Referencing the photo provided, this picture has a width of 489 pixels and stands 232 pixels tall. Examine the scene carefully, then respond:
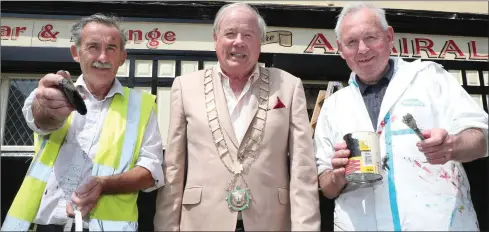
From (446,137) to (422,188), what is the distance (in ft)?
1.08

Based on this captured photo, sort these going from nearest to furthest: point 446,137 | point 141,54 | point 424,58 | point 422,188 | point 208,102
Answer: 1. point 446,137
2. point 422,188
3. point 208,102
4. point 141,54
5. point 424,58

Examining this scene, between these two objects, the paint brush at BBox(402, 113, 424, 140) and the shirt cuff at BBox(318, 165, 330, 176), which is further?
the shirt cuff at BBox(318, 165, 330, 176)

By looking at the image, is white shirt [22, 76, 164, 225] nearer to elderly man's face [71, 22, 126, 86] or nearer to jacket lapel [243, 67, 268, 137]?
elderly man's face [71, 22, 126, 86]

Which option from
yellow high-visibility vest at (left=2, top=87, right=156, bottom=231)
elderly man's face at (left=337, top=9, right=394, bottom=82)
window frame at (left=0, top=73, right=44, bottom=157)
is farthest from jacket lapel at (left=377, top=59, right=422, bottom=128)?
window frame at (left=0, top=73, right=44, bottom=157)

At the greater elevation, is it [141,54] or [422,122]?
[141,54]

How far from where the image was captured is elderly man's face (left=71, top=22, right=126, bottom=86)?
2.84 meters

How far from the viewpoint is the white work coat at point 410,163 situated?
252cm

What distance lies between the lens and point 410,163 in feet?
8.57

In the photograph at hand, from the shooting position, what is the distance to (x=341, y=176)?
2523 millimetres

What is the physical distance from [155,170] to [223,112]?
0.48 meters

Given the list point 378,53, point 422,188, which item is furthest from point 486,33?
point 422,188

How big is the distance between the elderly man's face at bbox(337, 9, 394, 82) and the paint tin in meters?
0.68

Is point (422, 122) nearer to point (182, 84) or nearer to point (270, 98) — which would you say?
point (270, 98)

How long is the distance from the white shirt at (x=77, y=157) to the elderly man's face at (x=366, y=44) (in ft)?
4.11
